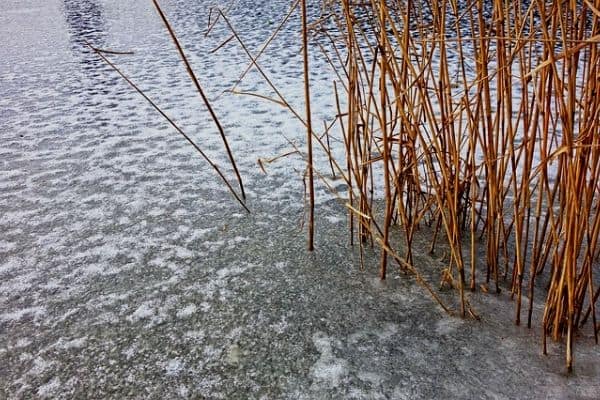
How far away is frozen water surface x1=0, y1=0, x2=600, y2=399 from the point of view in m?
0.86

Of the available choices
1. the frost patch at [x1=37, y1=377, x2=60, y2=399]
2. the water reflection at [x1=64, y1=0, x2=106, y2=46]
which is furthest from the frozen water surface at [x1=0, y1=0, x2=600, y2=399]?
the water reflection at [x1=64, y1=0, x2=106, y2=46]

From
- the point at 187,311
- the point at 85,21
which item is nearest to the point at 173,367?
the point at 187,311

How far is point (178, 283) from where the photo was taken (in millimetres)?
1111

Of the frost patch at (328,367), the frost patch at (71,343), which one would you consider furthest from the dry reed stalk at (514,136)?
the frost patch at (71,343)

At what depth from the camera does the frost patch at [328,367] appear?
0.86 meters

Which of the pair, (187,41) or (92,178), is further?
(187,41)

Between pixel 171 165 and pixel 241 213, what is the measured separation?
0.41 m

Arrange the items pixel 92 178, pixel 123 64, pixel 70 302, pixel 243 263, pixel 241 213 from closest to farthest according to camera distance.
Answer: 1. pixel 70 302
2. pixel 243 263
3. pixel 241 213
4. pixel 92 178
5. pixel 123 64

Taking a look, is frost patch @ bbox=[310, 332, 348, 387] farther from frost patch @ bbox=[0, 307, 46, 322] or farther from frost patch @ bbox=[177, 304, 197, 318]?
frost patch @ bbox=[0, 307, 46, 322]

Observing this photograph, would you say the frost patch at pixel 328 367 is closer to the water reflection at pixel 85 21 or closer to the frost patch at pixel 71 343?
the frost patch at pixel 71 343

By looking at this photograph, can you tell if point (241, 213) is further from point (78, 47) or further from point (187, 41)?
point (78, 47)

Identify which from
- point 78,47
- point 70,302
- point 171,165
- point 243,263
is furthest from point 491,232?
point 78,47

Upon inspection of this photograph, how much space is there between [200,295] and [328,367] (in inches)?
12.4

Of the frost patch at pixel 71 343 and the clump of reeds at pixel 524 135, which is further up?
the clump of reeds at pixel 524 135
